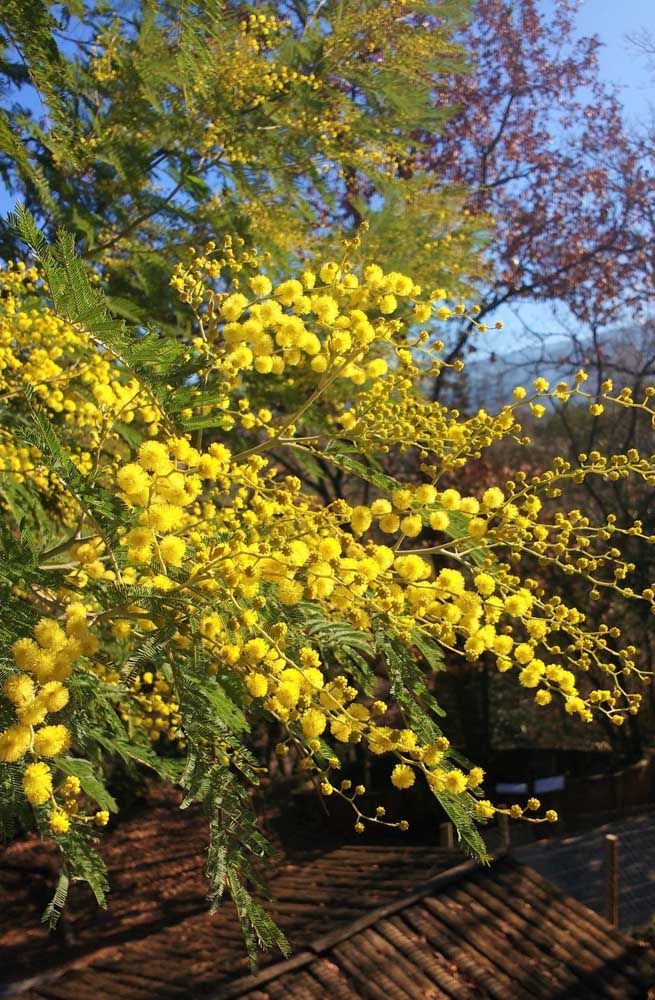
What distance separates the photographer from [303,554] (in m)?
1.64

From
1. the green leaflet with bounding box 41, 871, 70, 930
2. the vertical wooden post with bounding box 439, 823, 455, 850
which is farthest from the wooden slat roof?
the green leaflet with bounding box 41, 871, 70, 930

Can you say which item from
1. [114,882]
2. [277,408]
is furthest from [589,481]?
[114,882]

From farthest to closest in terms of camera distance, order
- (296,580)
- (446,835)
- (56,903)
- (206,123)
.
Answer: (446,835) → (206,123) → (56,903) → (296,580)

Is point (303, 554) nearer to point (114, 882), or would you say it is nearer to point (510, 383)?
point (114, 882)

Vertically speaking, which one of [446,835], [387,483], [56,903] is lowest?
[446,835]

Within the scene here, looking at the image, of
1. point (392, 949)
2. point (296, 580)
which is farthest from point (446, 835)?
point (296, 580)

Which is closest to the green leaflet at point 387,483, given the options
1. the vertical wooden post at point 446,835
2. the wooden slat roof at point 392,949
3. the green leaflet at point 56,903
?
the green leaflet at point 56,903

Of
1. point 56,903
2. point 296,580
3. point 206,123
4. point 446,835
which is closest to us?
point 296,580

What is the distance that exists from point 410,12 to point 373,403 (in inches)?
231

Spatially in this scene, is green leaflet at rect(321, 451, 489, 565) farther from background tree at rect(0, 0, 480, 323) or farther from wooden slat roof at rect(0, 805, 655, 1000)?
wooden slat roof at rect(0, 805, 655, 1000)

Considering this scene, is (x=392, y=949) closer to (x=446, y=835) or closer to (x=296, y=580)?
(x=446, y=835)

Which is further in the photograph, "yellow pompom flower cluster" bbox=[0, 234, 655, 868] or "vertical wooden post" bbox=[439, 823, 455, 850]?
"vertical wooden post" bbox=[439, 823, 455, 850]

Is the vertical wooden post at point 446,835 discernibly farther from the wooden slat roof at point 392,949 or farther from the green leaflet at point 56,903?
the green leaflet at point 56,903

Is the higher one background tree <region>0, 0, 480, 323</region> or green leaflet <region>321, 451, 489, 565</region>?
background tree <region>0, 0, 480, 323</region>
